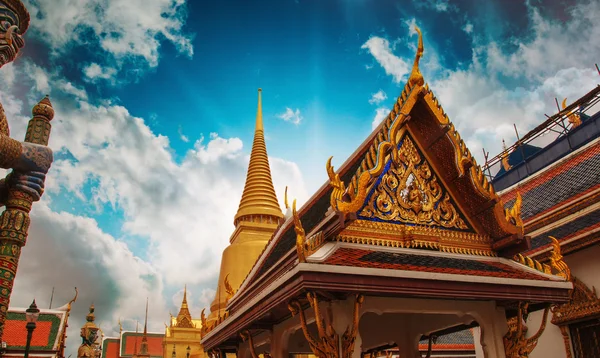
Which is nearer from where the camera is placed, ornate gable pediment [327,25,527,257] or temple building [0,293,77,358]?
ornate gable pediment [327,25,527,257]

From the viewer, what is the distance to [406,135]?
757cm

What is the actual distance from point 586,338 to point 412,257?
5.21 m

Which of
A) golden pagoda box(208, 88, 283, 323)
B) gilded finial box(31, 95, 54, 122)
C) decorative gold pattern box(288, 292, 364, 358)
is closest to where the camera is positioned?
decorative gold pattern box(288, 292, 364, 358)

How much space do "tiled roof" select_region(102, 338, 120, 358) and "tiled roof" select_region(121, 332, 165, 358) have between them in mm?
1382

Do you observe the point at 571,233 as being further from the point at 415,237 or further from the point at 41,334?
the point at 41,334

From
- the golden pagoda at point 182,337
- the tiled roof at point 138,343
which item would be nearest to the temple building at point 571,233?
the golden pagoda at point 182,337

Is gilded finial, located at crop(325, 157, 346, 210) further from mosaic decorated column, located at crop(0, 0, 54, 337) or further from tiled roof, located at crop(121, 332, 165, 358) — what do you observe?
tiled roof, located at crop(121, 332, 165, 358)

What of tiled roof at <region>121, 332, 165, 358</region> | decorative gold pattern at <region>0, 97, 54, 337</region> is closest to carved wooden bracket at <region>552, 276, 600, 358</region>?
decorative gold pattern at <region>0, 97, 54, 337</region>

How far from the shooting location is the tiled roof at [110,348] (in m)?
46.9

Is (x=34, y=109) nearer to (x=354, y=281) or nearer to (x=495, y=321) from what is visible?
(x=354, y=281)

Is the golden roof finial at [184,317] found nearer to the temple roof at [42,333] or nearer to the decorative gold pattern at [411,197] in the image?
the temple roof at [42,333]

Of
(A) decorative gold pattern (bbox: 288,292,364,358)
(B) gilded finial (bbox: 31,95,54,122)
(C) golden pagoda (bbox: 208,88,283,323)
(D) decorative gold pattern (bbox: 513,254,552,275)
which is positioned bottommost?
(A) decorative gold pattern (bbox: 288,292,364,358)

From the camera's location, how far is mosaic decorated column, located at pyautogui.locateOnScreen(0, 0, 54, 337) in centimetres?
515

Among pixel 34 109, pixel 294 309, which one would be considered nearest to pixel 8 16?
pixel 34 109
